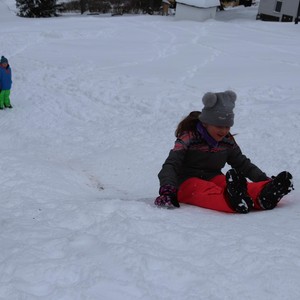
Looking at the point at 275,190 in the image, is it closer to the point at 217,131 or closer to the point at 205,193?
the point at 205,193

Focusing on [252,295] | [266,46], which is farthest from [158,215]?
[266,46]

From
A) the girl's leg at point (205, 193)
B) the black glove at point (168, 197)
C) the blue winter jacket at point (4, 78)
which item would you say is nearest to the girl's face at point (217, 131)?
the girl's leg at point (205, 193)

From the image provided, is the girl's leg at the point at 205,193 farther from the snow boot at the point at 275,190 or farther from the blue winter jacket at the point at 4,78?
the blue winter jacket at the point at 4,78

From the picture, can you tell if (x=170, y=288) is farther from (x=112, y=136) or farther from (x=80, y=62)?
(x=80, y=62)

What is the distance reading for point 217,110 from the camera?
427 centimetres

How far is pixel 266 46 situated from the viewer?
19.1 metres

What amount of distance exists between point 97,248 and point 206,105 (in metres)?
1.91

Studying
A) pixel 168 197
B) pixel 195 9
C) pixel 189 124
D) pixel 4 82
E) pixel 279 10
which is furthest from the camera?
pixel 279 10

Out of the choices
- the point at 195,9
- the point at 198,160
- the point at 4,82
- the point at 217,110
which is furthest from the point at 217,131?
the point at 195,9

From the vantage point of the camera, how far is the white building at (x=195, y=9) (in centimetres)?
2866

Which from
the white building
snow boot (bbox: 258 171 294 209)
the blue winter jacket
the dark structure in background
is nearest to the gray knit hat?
snow boot (bbox: 258 171 294 209)

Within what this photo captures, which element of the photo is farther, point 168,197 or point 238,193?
point 168,197

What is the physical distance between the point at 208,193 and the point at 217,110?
0.82m

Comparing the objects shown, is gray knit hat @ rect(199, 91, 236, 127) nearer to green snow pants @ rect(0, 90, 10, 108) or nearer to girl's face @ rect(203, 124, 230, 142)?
girl's face @ rect(203, 124, 230, 142)
